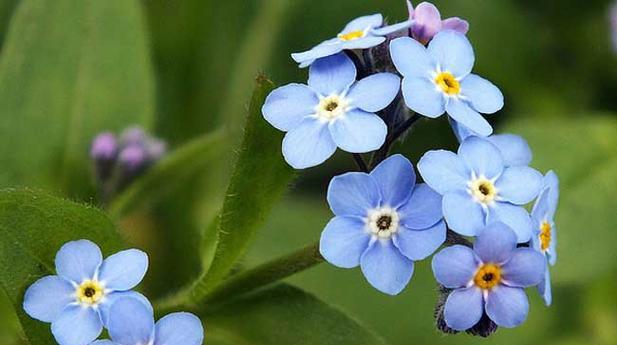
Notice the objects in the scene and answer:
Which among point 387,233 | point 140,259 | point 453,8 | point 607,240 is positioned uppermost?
point 387,233

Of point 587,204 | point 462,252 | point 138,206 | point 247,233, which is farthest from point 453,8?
point 462,252

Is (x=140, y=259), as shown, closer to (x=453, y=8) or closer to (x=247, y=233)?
(x=247, y=233)

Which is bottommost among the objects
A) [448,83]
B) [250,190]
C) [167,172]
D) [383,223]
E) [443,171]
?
[167,172]

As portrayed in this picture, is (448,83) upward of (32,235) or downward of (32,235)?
upward

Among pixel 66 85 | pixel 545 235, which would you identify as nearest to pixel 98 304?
pixel 545 235

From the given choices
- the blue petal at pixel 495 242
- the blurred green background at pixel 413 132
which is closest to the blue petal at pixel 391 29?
the blue petal at pixel 495 242

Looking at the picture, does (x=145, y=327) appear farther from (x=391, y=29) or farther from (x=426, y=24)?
(x=426, y=24)

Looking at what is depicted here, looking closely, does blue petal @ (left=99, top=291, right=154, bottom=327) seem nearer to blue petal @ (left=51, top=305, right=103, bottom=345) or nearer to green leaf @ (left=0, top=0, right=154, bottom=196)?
blue petal @ (left=51, top=305, right=103, bottom=345)
